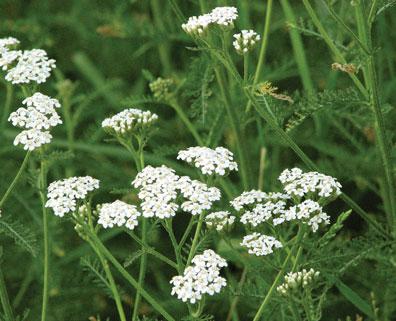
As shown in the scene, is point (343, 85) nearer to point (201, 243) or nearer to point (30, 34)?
point (30, 34)

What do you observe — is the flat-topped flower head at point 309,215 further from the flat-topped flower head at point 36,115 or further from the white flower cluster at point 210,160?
the flat-topped flower head at point 36,115

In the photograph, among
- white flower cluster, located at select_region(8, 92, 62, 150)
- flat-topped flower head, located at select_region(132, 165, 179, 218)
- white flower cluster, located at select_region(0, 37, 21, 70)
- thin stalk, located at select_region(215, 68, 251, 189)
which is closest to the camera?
flat-topped flower head, located at select_region(132, 165, 179, 218)

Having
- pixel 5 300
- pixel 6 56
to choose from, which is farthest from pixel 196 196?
pixel 6 56

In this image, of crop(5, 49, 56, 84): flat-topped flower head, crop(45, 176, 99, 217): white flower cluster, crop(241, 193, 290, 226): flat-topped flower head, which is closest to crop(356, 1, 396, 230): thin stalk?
crop(241, 193, 290, 226): flat-topped flower head

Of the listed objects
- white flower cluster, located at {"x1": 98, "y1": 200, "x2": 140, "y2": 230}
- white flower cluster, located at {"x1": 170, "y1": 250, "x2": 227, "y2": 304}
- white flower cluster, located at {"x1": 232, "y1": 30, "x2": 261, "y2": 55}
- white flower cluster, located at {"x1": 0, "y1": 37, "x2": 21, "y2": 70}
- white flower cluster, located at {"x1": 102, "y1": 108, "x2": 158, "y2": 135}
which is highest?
white flower cluster, located at {"x1": 232, "y1": 30, "x2": 261, "y2": 55}

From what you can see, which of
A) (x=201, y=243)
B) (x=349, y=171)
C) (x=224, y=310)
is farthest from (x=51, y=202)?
(x=349, y=171)

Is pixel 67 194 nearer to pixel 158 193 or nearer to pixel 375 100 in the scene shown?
pixel 158 193

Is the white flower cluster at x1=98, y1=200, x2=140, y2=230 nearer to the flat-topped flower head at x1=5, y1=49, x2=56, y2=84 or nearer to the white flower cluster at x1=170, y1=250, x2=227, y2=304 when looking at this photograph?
the white flower cluster at x1=170, y1=250, x2=227, y2=304
